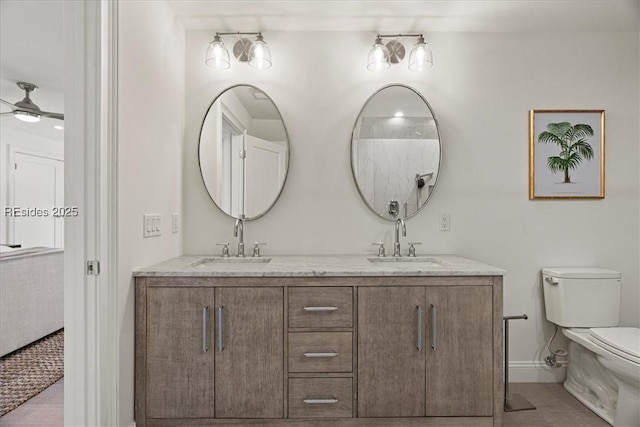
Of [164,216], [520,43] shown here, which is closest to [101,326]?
[164,216]

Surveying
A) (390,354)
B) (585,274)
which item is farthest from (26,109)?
(585,274)

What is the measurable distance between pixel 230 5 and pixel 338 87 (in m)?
0.80

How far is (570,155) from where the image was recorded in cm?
250

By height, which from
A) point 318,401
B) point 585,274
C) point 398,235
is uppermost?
point 398,235

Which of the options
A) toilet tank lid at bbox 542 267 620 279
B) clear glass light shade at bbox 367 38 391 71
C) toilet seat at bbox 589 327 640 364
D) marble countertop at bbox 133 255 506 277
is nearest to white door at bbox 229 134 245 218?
marble countertop at bbox 133 255 506 277

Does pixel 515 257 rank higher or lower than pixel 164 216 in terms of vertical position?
lower

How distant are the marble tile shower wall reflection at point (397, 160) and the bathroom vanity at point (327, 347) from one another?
765 mm

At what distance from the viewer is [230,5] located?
222 cm

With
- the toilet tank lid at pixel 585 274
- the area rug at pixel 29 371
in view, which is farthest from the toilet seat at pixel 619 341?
the area rug at pixel 29 371

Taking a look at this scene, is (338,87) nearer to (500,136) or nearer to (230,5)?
(230,5)

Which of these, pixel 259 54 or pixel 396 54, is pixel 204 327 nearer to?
pixel 259 54

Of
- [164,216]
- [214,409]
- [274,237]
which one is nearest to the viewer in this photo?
[214,409]

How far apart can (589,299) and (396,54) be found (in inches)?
75.7

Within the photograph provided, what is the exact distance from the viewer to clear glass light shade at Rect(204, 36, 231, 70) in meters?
2.38
